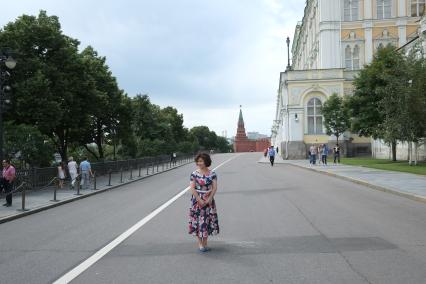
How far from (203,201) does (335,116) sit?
145ft

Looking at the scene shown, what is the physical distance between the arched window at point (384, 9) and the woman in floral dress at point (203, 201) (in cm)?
6288

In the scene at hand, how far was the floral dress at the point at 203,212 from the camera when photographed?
8266mm

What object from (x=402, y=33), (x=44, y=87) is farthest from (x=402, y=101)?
(x=402, y=33)

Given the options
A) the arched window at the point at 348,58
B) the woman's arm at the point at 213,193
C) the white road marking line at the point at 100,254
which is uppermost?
the arched window at the point at 348,58

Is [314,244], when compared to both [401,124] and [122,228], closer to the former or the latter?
[122,228]

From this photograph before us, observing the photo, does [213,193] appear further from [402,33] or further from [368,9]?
[402,33]

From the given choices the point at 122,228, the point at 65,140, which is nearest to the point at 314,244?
the point at 122,228

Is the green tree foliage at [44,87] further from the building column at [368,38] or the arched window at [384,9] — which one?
the arched window at [384,9]

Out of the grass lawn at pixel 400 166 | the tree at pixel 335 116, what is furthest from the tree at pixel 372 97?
the tree at pixel 335 116

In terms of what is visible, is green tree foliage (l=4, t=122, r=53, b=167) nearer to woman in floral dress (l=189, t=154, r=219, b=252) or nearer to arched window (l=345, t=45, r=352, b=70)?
woman in floral dress (l=189, t=154, r=219, b=252)

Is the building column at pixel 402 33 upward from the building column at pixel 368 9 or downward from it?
downward

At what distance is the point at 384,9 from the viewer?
2564 inches

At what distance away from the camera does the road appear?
691 cm

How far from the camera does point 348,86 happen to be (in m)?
57.2
